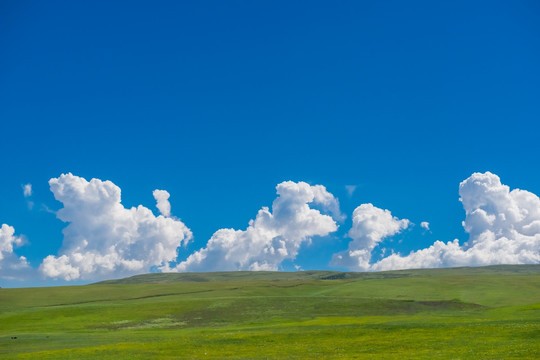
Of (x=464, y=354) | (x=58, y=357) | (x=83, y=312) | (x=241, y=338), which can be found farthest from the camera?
(x=83, y=312)

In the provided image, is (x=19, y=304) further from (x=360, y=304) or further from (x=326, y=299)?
(x=360, y=304)

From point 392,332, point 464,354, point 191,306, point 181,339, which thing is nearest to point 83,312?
point 191,306

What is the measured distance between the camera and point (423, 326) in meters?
60.1

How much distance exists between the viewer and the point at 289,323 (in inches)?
3159

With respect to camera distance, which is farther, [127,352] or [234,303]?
[234,303]

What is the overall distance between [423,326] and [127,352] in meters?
35.7

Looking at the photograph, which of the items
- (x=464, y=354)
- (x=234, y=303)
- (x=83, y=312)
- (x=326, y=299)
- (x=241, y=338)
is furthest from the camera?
(x=326, y=299)

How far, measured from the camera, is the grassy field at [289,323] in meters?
46.5

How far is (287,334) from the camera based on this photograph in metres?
58.4

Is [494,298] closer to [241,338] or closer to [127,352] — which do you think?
[241,338]

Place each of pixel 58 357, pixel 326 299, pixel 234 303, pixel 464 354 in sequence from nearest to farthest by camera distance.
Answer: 1. pixel 464 354
2. pixel 58 357
3. pixel 234 303
4. pixel 326 299

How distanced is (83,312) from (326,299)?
2240 inches

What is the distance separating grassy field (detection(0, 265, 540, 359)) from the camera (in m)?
46.5

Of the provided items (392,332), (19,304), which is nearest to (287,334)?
(392,332)
